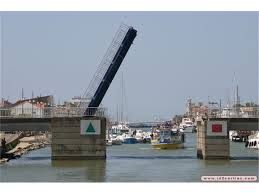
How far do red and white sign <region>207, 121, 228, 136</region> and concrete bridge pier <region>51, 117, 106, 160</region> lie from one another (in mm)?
7130

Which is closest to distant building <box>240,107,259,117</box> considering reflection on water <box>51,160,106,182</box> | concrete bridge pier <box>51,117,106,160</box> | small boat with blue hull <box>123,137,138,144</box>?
concrete bridge pier <box>51,117,106,160</box>

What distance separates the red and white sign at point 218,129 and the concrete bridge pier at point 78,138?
7.13 meters

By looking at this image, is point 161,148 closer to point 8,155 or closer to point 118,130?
point 8,155

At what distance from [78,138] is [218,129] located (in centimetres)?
935

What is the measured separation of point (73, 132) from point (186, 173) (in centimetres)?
1027

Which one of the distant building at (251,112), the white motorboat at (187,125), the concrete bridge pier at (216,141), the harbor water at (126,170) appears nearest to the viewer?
the harbor water at (126,170)

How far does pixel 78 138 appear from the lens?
41.8 metres

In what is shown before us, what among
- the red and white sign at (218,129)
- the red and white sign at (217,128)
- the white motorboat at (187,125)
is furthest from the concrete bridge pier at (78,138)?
the white motorboat at (187,125)

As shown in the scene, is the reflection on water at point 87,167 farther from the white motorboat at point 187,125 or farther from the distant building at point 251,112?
the white motorboat at point 187,125

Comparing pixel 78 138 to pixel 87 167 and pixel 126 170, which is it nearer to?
pixel 87 167

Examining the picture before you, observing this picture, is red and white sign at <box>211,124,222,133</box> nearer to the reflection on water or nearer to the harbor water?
the harbor water

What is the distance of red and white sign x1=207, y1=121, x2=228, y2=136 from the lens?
43.1m

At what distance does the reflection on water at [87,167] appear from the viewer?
33.3m

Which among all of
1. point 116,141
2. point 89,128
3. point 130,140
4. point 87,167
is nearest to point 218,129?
point 89,128
